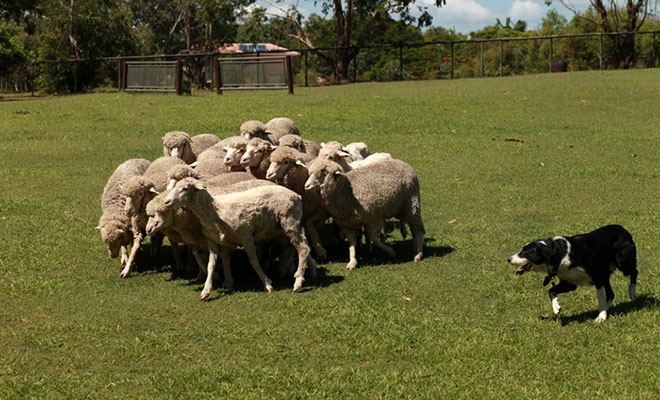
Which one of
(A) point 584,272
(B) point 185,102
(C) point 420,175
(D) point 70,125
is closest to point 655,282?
(A) point 584,272

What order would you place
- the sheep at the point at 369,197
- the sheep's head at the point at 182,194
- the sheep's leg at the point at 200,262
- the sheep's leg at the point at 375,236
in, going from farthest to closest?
the sheep's leg at the point at 375,236
the sheep at the point at 369,197
the sheep's leg at the point at 200,262
the sheep's head at the point at 182,194

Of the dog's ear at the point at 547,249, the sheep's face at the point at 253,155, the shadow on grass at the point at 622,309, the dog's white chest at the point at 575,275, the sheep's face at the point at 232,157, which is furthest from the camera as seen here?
the sheep's face at the point at 232,157

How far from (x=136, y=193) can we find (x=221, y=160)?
1808mm

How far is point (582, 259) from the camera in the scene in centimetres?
661

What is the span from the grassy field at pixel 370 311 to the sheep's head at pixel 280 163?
1.16 m

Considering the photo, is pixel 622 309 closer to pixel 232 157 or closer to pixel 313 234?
pixel 313 234

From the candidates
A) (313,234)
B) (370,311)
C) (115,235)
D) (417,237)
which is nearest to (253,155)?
(313,234)

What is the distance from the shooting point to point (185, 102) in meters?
26.2

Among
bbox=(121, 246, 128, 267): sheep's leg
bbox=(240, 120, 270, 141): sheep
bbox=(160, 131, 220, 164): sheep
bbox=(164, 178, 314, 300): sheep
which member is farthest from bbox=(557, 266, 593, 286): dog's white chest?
bbox=(160, 131, 220, 164): sheep

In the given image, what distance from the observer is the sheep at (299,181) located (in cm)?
907

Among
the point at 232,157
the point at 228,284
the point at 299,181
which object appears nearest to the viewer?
the point at 228,284

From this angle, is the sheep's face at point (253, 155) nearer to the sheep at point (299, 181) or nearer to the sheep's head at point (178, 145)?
the sheep at point (299, 181)

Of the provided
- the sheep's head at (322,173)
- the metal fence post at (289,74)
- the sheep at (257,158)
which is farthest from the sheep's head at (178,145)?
the metal fence post at (289,74)

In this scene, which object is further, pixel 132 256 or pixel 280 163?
pixel 280 163
